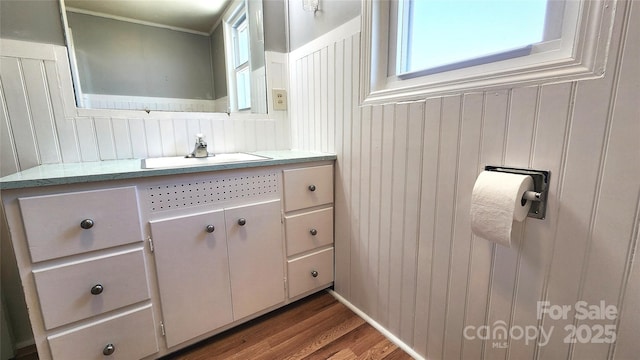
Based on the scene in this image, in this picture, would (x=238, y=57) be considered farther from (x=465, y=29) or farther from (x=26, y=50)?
(x=465, y=29)

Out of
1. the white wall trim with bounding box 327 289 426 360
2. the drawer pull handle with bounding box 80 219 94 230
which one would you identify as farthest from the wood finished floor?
the drawer pull handle with bounding box 80 219 94 230

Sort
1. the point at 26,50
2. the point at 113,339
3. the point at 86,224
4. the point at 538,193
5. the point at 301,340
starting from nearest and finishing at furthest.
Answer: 1. the point at 538,193
2. the point at 86,224
3. the point at 113,339
4. the point at 26,50
5. the point at 301,340

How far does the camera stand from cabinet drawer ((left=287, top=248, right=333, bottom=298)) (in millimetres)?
1440

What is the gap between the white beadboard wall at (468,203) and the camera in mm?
631

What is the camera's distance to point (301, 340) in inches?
50.1

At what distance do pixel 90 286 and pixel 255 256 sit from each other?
1.99 ft

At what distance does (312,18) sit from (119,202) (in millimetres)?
1300

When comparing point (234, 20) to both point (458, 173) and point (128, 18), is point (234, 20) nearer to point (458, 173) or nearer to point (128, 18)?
point (128, 18)

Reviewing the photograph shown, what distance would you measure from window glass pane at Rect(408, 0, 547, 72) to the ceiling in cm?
110

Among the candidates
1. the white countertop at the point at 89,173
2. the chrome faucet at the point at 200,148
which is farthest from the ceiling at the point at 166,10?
the white countertop at the point at 89,173

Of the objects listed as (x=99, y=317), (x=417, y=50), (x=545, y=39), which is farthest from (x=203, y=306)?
(x=545, y=39)

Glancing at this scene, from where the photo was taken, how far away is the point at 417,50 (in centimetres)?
113

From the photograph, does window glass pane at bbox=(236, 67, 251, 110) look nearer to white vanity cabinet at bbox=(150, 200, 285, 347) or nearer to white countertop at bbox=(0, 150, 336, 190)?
white countertop at bbox=(0, 150, 336, 190)

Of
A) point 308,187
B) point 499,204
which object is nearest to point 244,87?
point 308,187
